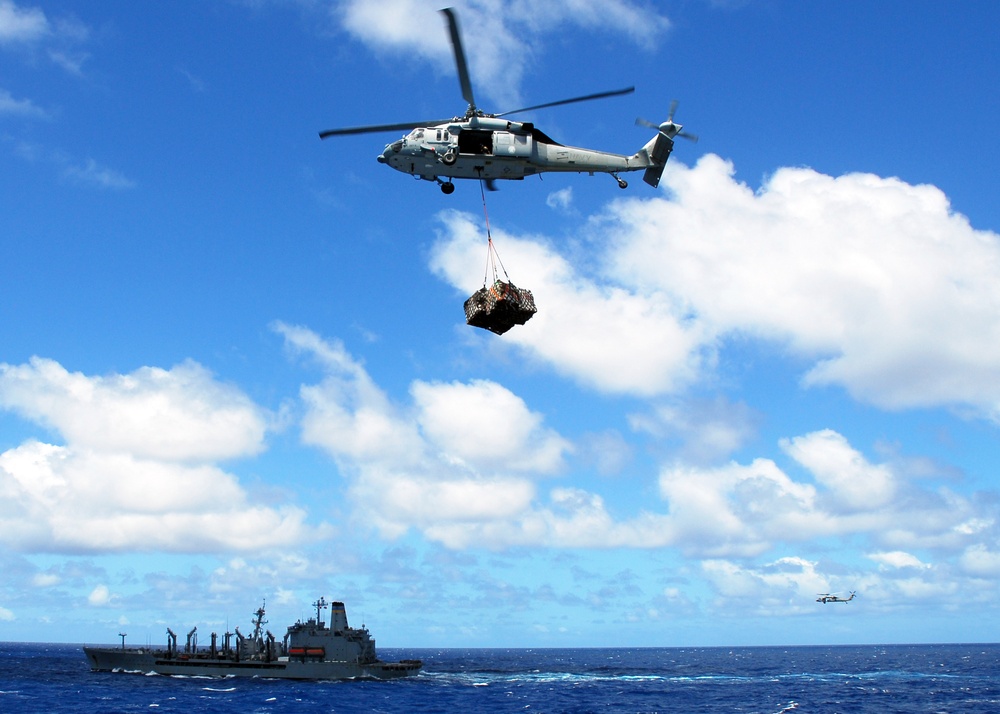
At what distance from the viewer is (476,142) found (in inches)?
1359

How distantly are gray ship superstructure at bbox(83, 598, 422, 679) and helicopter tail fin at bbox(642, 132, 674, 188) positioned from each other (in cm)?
5876

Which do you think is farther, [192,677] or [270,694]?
[192,677]

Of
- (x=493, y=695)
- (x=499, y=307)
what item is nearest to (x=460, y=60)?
(x=499, y=307)

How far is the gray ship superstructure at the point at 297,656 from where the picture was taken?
268 ft

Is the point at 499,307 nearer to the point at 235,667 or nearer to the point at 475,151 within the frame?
the point at 475,151

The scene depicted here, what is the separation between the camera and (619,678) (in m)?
106

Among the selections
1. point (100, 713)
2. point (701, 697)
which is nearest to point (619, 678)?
point (701, 697)

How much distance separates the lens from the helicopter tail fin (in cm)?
3916

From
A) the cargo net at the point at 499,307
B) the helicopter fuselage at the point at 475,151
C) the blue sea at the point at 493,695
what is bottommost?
the blue sea at the point at 493,695

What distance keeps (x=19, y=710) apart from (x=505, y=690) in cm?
4286

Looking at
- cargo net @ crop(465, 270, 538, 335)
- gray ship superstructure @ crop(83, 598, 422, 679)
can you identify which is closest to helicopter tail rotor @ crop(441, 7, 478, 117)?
cargo net @ crop(465, 270, 538, 335)

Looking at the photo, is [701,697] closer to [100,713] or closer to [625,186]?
[100,713]

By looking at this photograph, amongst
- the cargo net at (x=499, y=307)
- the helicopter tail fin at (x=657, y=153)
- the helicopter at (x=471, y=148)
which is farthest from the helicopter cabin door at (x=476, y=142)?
the helicopter tail fin at (x=657, y=153)

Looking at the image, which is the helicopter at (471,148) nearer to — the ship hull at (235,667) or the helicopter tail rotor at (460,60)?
the helicopter tail rotor at (460,60)
